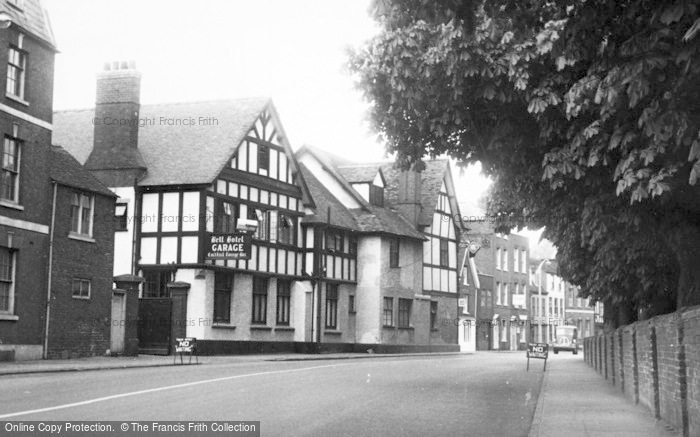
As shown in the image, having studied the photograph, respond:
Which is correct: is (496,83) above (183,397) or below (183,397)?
above

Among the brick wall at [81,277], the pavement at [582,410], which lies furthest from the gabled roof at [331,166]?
the pavement at [582,410]

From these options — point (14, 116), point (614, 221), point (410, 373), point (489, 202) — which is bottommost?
point (410, 373)

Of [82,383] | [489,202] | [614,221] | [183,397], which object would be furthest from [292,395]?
[489,202]

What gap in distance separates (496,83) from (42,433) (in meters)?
8.84

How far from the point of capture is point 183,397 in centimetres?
1488

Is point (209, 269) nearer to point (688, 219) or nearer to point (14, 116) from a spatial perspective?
point (14, 116)

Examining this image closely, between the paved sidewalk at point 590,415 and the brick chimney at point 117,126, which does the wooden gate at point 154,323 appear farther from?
the paved sidewalk at point 590,415

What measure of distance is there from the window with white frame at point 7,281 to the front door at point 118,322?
5905mm

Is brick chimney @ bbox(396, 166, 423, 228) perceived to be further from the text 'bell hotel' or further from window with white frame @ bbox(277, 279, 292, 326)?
window with white frame @ bbox(277, 279, 292, 326)

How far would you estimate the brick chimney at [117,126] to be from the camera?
38.2 metres

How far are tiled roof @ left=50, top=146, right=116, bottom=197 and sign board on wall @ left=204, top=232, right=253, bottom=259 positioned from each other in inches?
227

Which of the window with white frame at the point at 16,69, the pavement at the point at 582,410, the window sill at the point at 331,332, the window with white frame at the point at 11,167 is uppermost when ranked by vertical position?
the window with white frame at the point at 16,69

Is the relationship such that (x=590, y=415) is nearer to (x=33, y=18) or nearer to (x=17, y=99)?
(x=17, y=99)

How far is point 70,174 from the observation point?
30062mm
